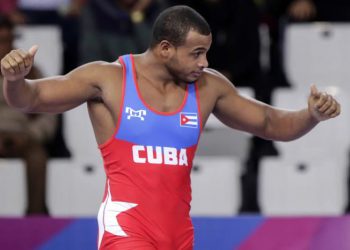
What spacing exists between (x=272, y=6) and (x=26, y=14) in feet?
6.83

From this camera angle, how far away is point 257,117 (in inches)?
177

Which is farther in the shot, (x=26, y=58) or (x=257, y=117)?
(x=257, y=117)

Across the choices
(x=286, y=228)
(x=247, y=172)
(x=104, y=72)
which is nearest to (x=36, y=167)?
(x=247, y=172)

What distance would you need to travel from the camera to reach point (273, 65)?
784 cm

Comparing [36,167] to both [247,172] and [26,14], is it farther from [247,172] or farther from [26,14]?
[26,14]

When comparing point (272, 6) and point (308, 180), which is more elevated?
point (272, 6)

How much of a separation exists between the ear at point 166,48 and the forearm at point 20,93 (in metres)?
0.61

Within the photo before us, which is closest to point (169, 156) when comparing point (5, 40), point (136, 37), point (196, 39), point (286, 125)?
point (196, 39)

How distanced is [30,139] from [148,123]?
273 cm

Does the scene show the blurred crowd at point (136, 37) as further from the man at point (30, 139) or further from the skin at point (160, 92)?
the skin at point (160, 92)

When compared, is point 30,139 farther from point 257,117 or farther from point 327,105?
point 327,105

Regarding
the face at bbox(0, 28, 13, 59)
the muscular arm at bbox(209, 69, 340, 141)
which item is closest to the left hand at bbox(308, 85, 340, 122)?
the muscular arm at bbox(209, 69, 340, 141)

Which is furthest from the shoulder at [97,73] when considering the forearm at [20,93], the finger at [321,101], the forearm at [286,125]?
the finger at [321,101]

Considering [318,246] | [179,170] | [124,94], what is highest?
[124,94]
